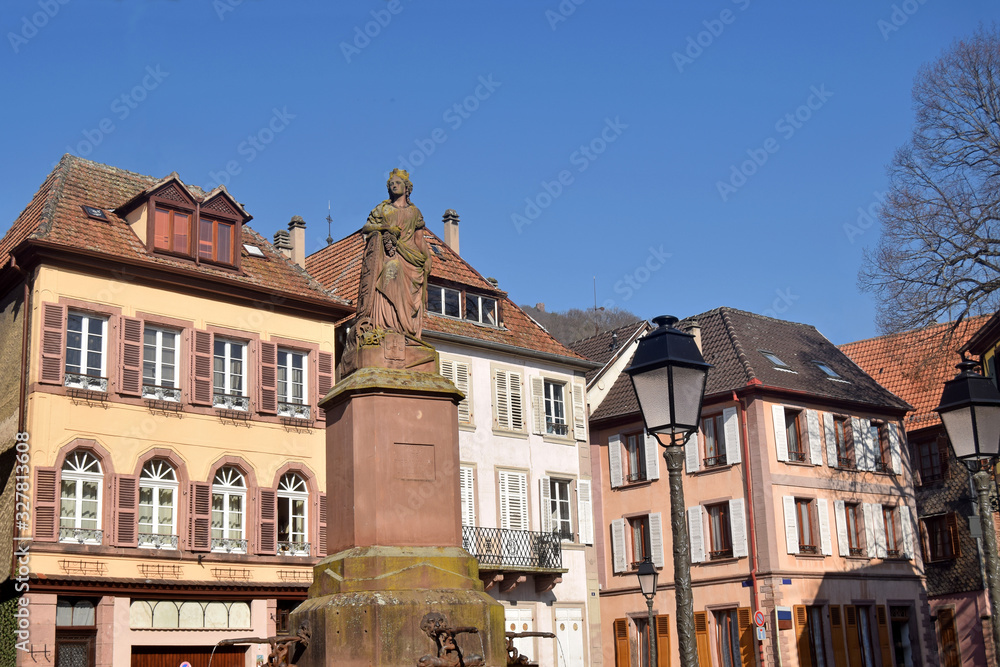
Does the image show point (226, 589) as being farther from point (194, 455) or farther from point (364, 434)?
point (364, 434)

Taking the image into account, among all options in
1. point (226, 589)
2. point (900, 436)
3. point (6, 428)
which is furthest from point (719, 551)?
point (6, 428)

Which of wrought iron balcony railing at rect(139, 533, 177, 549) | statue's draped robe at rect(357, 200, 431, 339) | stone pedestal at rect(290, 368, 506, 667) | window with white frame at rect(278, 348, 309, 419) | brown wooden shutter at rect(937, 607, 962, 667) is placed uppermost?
window with white frame at rect(278, 348, 309, 419)

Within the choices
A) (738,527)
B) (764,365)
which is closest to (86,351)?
(738,527)

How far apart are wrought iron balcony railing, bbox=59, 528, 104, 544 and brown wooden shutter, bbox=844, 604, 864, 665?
22.0m

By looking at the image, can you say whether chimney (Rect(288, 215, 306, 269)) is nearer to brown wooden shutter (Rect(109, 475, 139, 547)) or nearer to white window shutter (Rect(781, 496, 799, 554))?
brown wooden shutter (Rect(109, 475, 139, 547))

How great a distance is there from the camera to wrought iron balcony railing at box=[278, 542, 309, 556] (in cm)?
2727

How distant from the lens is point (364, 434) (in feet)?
37.5

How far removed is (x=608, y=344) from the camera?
41188 mm

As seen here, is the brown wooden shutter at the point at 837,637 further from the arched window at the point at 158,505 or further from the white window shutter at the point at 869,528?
the arched window at the point at 158,505

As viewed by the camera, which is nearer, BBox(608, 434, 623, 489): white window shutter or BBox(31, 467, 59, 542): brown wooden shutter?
BBox(31, 467, 59, 542): brown wooden shutter

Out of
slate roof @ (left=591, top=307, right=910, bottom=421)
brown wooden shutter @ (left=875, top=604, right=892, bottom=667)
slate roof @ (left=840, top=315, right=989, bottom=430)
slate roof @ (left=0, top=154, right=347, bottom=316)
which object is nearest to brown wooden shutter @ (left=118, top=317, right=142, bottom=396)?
slate roof @ (left=0, top=154, right=347, bottom=316)

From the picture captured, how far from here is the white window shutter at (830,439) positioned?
122 feet

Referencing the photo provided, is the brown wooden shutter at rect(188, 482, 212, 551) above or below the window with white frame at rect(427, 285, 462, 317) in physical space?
below

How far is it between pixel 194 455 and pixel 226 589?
9.71 ft
